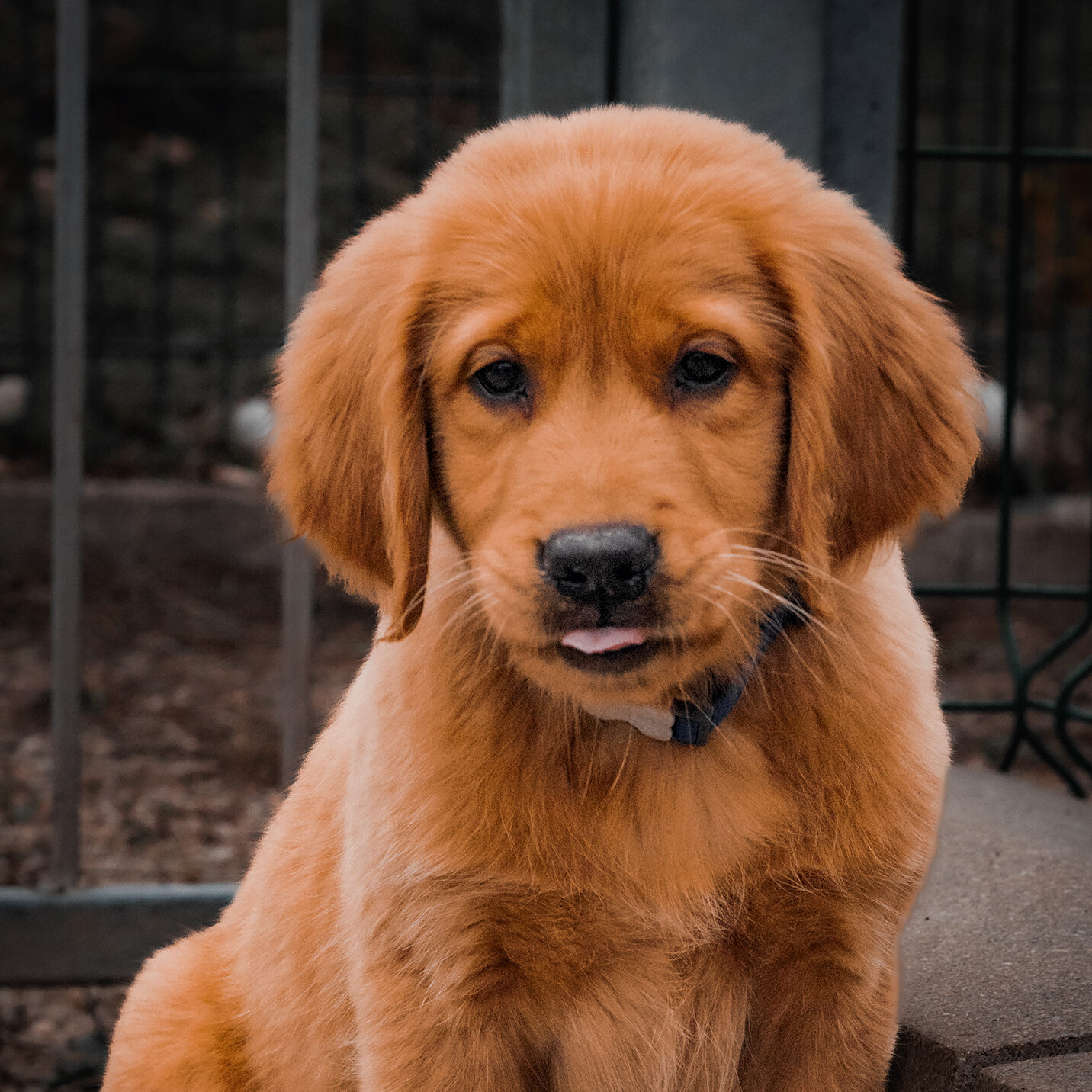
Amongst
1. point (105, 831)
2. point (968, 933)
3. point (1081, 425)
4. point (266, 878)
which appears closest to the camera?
point (266, 878)

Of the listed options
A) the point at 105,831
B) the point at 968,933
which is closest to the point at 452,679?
the point at 968,933

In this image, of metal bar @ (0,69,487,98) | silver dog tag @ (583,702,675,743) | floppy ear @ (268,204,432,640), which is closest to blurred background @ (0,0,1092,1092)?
metal bar @ (0,69,487,98)

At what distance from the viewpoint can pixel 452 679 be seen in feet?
6.35

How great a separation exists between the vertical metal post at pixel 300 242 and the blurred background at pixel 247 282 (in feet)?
10.2

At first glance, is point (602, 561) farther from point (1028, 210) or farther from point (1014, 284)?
point (1028, 210)

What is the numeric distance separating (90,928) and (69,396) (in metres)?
1.27

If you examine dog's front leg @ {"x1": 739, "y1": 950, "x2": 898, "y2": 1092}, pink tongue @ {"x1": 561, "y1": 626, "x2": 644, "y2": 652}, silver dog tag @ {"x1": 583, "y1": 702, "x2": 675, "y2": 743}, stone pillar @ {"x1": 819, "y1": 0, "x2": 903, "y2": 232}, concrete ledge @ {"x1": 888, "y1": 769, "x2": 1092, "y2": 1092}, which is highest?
stone pillar @ {"x1": 819, "y1": 0, "x2": 903, "y2": 232}

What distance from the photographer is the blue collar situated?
6.13 feet

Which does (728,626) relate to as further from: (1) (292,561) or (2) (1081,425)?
(2) (1081,425)

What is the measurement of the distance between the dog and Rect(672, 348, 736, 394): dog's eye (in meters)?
0.01

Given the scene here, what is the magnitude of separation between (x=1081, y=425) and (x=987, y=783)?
21.0ft

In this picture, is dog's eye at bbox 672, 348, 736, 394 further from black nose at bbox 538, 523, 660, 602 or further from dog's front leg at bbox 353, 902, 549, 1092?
dog's front leg at bbox 353, 902, 549, 1092

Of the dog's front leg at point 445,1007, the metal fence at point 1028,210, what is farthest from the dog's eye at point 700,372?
the metal fence at point 1028,210

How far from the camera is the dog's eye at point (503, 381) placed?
1.80m
